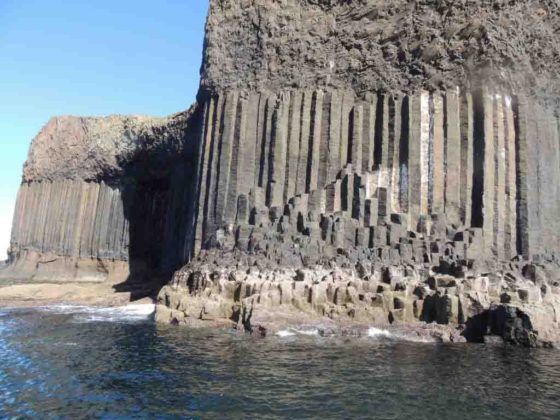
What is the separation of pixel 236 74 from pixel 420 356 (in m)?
20.7

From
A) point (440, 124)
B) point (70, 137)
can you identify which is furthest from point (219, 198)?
point (70, 137)

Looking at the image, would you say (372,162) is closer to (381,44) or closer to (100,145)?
(381,44)

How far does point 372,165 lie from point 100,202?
1044 inches

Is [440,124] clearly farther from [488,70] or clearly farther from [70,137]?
[70,137]

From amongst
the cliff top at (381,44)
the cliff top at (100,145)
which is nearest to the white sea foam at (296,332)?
the cliff top at (381,44)

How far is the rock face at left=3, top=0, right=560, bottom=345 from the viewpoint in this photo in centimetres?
2170

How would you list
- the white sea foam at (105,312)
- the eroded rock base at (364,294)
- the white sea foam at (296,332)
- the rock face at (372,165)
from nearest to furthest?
the white sea foam at (296,332)
the eroded rock base at (364,294)
the rock face at (372,165)
the white sea foam at (105,312)

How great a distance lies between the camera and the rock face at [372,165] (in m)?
21.7

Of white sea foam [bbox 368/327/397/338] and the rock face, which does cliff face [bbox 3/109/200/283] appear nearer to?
the rock face

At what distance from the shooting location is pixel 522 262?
24.6m

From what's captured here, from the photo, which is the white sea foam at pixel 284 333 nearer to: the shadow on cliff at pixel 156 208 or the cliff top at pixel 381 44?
the cliff top at pixel 381 44

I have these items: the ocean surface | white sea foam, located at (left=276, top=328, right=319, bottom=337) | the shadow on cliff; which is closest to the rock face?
white sea foam, located at (left=276, top=328, right=319, bottom=337)

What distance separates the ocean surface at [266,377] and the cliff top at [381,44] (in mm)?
15860

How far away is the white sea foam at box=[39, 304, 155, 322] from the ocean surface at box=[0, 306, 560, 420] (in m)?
4.48
